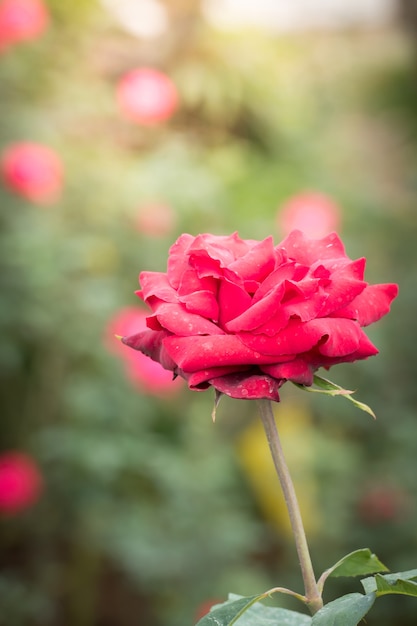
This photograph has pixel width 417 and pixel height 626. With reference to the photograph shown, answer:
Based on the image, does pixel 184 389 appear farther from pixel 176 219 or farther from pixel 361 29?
pixel 361 29

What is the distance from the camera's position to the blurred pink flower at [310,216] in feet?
7.43

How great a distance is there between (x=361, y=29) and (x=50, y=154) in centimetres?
280

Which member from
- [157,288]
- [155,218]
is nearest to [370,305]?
[157,288]

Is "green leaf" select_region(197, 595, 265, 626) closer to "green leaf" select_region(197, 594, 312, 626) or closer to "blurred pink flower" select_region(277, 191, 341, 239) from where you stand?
"green leaf" select_region(197, 594, 312, 626)

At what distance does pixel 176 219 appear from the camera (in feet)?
7.52

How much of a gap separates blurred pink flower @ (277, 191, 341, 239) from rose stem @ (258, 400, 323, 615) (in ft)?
5.87

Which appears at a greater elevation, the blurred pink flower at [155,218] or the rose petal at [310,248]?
the blurred pink flower at [155,218]

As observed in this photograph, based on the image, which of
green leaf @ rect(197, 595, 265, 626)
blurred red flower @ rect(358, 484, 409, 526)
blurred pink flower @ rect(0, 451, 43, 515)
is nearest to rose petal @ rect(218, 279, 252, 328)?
green leaf @ rect(197, 595, 265, 626)

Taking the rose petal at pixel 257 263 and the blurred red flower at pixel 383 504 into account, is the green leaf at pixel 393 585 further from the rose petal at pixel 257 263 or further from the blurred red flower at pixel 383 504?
the blurred red flower at pixel 383 504

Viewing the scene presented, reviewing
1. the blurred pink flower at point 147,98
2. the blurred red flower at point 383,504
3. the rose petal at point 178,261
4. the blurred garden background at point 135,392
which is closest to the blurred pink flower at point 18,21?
the blurred garden background at point 135,392

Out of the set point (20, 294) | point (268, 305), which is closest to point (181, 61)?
point (20, 294)

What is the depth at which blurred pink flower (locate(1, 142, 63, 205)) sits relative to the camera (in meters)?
1.96

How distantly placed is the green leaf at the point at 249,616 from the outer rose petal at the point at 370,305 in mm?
175

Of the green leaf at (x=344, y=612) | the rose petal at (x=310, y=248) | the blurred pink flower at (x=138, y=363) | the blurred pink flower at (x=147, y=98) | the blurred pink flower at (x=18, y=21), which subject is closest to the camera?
the green leaf at (x=344, y=612)
